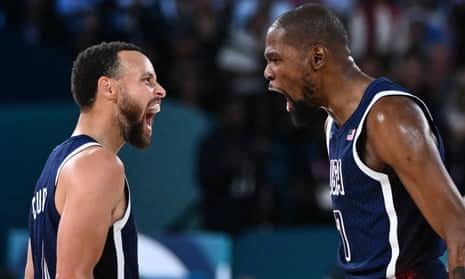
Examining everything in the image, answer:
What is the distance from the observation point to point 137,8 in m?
10.8

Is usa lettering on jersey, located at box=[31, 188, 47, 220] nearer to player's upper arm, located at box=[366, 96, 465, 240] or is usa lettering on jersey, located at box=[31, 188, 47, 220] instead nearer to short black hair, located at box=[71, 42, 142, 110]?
short black hair, located at box=[71, 42, 142, 110]

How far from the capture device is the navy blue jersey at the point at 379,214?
4457 millimetres

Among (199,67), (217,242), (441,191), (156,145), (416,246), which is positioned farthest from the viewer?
(199,67)

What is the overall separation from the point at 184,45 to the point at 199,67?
0.33 m

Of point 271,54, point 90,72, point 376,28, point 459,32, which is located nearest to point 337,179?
point 271,54

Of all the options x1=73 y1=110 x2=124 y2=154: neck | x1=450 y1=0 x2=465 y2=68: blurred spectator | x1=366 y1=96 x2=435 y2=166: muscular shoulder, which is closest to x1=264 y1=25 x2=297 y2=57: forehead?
x1=366 y1=96 x2=435 y2=166: muscular shoulder

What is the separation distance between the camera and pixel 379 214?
Result: 177 inches

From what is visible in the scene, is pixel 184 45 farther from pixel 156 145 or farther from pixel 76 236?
pixel 76 236

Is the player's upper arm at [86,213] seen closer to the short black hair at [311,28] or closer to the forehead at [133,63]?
the forehead at [133,63]

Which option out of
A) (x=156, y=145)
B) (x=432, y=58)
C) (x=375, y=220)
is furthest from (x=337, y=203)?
(x=432, y=58)

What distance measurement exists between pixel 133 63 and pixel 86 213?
2.67 ft

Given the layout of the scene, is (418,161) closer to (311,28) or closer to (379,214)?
(379,214)

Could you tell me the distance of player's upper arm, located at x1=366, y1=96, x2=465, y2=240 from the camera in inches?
163

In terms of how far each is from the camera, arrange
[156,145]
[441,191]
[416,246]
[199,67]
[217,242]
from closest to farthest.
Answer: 1. [441,191]
2. [416,246]
3. [217,242]
4. [156,145]
5. [199,67]
